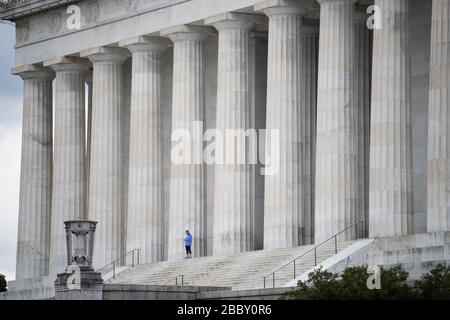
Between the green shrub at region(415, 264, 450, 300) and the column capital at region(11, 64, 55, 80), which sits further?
the column capital at region(11, 64, 55, 80)

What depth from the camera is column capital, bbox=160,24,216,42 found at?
4304 inches

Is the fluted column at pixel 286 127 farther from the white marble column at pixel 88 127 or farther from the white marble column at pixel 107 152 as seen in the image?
the white marble column at pixel 88 127

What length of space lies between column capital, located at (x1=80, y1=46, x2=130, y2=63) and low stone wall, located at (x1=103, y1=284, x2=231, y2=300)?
119 feet

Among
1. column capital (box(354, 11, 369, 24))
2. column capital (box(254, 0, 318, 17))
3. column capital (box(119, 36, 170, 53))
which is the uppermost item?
column capital (box(254, 0, 318, 17))

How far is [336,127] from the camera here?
96.2m

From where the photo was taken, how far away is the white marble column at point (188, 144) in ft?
355

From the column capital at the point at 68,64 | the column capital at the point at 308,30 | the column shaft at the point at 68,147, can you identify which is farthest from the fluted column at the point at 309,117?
the column shaft at the point at 68,147

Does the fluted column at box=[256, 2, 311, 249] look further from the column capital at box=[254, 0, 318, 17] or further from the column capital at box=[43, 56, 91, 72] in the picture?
the column capital at box=[43, 56, 91, 72]

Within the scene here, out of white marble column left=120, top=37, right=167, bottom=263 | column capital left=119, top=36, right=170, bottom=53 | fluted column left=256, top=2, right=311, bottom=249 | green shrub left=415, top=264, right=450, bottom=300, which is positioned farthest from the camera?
column capital left=119, top=36, right=170, bottom=53

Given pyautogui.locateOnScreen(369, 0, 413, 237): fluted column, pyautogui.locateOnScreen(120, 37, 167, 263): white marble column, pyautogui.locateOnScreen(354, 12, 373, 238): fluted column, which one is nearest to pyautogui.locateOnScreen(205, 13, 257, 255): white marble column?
pyautogui.locateOnScreen(354, 12, 373, 238): fluted column

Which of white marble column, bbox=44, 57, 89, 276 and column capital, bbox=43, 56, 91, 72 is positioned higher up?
column capital, bbox=43, 56, 91, 72

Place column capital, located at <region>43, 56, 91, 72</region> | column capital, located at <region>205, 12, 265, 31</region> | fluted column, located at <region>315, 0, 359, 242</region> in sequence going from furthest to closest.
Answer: column capital, located at <region>43, 56, 91, 72</region> < column capital, located at <region>205, 12, 265, 31</region> < fluted column, located at <region>315, 0, 359, 242</region>
